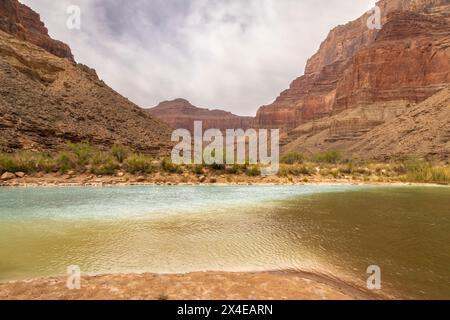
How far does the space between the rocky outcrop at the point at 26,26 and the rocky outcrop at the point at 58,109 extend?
9.56m

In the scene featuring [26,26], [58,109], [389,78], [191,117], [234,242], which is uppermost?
[26,26]

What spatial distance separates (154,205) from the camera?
12.5 metres

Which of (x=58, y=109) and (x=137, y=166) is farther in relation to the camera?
(x=58, y=109)

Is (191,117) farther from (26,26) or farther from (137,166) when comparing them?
(137,166)

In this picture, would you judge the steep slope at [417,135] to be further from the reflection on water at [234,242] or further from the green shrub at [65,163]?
the green shrub at [65,163]

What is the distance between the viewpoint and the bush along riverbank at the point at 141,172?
2202 centimetres

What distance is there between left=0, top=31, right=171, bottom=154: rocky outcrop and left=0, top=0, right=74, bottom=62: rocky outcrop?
9563mm

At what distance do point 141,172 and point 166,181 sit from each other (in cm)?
287

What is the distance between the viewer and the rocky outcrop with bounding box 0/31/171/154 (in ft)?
91.2

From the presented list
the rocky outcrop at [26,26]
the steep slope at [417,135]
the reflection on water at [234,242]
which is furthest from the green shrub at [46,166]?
the steep slope at [417,135]

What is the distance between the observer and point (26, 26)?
206 feet

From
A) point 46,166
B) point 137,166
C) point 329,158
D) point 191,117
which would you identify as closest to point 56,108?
point 46,166
